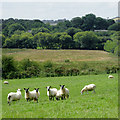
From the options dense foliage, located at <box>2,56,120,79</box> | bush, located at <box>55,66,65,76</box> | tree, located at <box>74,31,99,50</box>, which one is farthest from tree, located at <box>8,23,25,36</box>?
bush, located at <box>55,66,65,76</box>

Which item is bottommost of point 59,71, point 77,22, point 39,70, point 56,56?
point 59,71

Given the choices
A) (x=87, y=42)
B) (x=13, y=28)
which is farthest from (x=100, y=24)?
(x=13, y=28)

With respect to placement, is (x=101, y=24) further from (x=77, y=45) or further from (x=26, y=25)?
(x=77, y=45)

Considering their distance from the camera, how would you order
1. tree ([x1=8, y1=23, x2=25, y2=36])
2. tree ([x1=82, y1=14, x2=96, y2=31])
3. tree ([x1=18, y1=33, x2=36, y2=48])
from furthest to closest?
tree ([x1=82, y1=14, x2=96, y2=31]) < tree ([x1=8, y1=23, x2=25, y2=36]) < tree ([x1=18, y1=33, x2=36, y2=48])

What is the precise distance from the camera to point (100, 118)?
800cm

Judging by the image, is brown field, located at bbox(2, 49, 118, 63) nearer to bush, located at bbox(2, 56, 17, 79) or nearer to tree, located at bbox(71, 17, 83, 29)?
bush, located at bbox(2, 56, 17, 79)

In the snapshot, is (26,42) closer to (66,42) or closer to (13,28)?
(66,42)

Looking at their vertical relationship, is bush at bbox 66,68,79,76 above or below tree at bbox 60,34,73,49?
below

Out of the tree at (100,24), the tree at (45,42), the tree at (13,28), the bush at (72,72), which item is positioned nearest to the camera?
the bush at (72,72)

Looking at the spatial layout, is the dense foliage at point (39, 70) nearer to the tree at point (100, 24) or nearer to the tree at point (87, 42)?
the tree at point (87, 42)

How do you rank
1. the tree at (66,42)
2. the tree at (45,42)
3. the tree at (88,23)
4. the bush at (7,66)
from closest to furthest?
the bush at (7,66)
the tree at (45,42)
the tree at (66,42)
the tree at (88,23)

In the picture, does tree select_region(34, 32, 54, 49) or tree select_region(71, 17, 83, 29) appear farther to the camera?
tree select_region(71, 17, 83, 29)

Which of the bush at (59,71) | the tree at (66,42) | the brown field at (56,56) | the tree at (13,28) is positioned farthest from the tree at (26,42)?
the bush at (59,71)

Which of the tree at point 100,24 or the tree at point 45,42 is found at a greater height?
the tree at point 100,24
